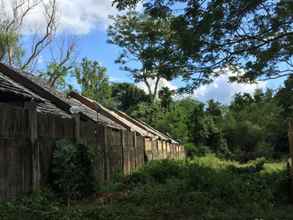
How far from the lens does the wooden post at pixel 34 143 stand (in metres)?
9.55

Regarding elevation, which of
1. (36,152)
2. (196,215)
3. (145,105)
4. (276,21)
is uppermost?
(145,105)

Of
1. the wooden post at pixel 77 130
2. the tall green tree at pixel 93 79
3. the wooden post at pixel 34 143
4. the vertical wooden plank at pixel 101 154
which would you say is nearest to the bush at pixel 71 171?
the wooden post at pixel 77 130

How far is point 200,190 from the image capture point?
11.5 metres

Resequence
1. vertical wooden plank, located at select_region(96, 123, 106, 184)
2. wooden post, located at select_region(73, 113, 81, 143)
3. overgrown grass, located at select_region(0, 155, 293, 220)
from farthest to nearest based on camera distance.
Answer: vertical wooden plank, located at select_region(96, 123, 106, 184) → wooden post, located at select_region(73, 113, 81, 143) → overgrown grass, located at select_region(0, 155, 293, 220)

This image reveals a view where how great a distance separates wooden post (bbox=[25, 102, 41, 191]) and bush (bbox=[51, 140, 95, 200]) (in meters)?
0.82

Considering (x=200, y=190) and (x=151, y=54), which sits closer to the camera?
(x=151, y=54)

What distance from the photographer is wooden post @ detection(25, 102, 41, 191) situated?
9.55 m

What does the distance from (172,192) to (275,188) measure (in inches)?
105

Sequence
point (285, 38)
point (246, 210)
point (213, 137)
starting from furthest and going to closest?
1. point (213, 137)
2. point (285, 38)
3. point (246, 210)

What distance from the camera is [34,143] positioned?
9703 mm

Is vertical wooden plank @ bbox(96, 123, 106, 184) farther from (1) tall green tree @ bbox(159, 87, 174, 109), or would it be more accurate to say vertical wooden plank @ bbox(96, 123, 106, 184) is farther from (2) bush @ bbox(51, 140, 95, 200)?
(1) tall green tree @ bbox(159, 87, 174, 109)

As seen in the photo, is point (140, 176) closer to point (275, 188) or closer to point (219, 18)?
point (275, 188)

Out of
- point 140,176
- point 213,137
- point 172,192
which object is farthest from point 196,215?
point 213,137

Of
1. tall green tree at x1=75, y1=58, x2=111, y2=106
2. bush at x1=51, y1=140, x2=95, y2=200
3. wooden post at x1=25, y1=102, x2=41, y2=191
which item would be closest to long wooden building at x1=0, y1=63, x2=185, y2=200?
wooden post at x1=25, y1=102, x2=41, y2=191
